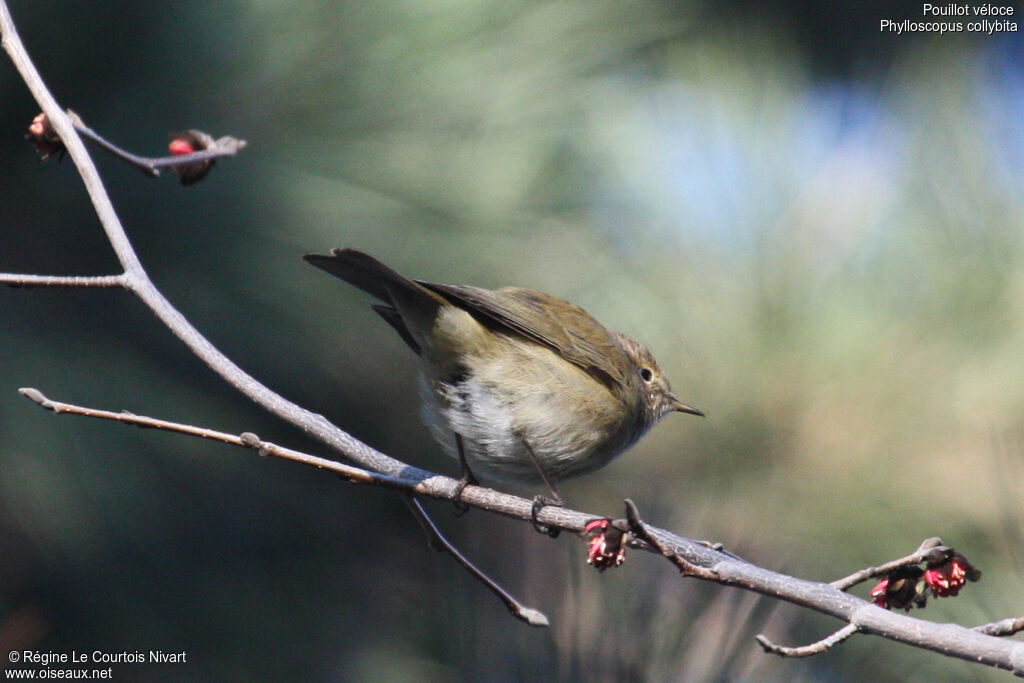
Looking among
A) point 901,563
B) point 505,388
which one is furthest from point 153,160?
point 901,563

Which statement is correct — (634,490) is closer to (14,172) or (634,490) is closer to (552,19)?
(552,19)

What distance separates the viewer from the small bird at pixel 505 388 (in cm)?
211

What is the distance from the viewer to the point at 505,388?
2.17 m

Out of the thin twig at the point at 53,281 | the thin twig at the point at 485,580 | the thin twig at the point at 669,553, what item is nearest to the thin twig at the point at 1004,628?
the thin twig at the point at 669,553

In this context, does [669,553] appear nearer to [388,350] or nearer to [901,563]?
[901,563]

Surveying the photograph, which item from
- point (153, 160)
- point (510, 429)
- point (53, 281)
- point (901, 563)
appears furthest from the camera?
point (510, 429)

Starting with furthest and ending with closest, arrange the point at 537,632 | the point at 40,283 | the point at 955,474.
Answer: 1. the point at 955,474
2. the point at 537,632
3. the point at 40,283

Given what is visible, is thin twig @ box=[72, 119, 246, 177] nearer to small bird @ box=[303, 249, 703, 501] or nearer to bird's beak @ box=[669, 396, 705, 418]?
small bird @ box=[303, 249, 703, 501]

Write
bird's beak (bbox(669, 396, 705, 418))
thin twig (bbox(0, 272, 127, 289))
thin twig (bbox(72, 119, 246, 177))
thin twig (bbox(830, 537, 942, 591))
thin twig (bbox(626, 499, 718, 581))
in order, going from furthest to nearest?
bird's beak (bbox(669, 396, 705, 418)) < thin twig (bbox(72, 119, 246, 177)) < thin twig (bbox(0, 272, 127, 289)) < thin twig (bbox(830, 537, 942, 591)) < thin twig (bbox(626, 499, 718, 581))

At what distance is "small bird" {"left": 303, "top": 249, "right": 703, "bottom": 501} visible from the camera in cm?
211

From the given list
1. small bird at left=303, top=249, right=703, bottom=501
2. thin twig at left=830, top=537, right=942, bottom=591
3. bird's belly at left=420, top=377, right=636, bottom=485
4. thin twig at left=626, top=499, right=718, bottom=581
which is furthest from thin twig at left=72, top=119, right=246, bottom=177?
thin twig at left=830, top=537, right=942, bottom=591

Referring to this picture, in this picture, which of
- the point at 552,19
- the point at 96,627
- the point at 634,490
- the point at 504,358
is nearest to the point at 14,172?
the point at 96,627

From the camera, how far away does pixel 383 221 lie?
2625 mm

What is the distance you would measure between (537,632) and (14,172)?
1.66 metres
